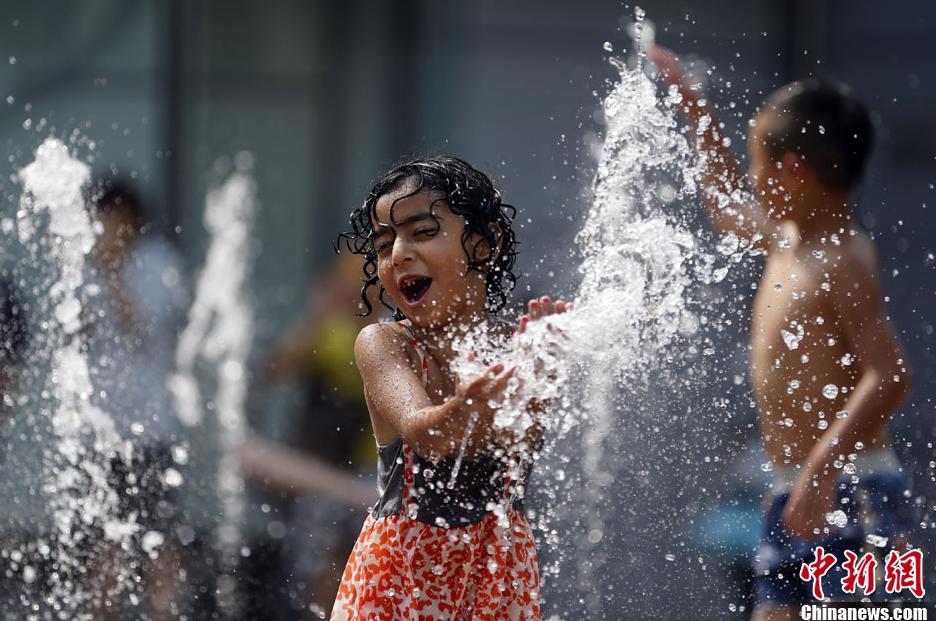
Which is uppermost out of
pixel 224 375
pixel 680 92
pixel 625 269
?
pixel 224 375

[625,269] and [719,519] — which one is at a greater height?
[625,269]

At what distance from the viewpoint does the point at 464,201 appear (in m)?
2.28

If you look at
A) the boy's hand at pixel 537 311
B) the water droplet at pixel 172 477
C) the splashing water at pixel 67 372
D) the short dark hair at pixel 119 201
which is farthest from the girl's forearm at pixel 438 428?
the short dark hair at pixel 119 201

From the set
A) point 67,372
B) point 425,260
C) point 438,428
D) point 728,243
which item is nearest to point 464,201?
point 425,260

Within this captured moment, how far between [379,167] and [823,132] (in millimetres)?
1054

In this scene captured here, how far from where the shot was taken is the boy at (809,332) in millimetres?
2754

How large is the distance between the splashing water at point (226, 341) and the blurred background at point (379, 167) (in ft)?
0.23

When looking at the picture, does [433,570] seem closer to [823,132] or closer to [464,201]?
[464,201]

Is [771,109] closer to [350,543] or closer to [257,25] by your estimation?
[350,543]

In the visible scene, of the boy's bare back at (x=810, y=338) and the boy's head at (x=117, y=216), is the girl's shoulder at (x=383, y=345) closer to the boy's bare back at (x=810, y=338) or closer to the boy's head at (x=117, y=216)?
the boy's bare back at (x=810, y=338)

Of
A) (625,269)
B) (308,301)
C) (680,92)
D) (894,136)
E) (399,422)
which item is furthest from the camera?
(308,301)

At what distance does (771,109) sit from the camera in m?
3.12

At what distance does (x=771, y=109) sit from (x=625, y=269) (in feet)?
2.34

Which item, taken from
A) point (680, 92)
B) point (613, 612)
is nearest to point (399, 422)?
point (613, 612)
